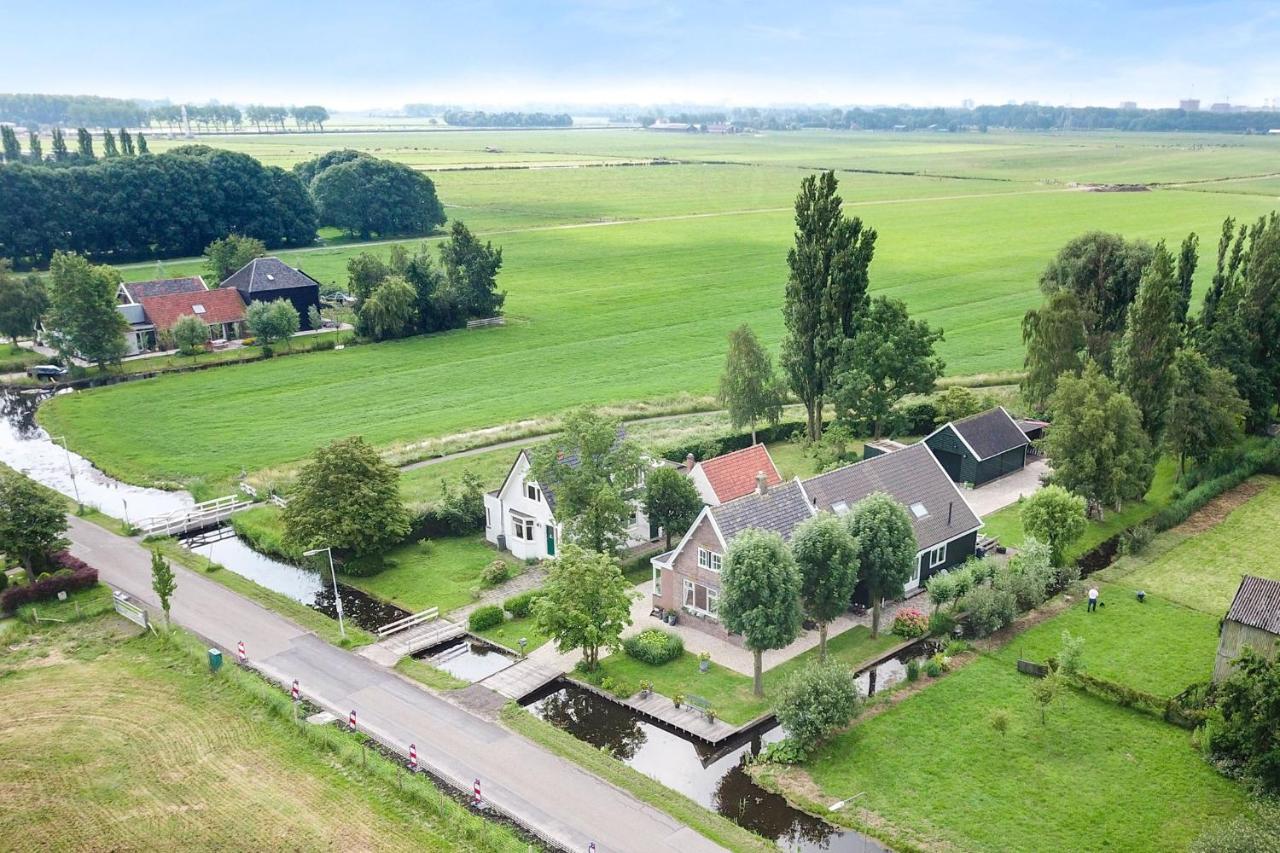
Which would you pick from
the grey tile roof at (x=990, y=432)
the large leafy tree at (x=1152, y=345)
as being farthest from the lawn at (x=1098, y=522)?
the grey tile roof at (x=990, y=432)

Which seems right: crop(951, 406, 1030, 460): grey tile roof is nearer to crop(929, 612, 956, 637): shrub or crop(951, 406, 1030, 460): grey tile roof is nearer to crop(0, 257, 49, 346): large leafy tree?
crop(929, 612, 956, 637): shrub

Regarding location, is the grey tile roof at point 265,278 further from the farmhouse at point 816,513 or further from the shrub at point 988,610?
the shrub at point 988,610

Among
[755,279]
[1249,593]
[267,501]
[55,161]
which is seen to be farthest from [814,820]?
[55,161]

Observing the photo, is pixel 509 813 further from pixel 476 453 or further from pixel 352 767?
pixel 476 453

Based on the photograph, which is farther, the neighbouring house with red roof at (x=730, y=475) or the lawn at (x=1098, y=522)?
the lawn at (x=1098, y=522)

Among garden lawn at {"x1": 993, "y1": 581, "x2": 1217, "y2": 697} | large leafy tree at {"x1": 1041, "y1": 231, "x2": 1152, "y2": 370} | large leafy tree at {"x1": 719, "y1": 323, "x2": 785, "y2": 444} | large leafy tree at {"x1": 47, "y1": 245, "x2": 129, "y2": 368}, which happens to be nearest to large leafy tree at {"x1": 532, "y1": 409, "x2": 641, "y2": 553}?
garden lawn at {"x1": 993, "y1": 581, "x2": 1217, "y2": 697}

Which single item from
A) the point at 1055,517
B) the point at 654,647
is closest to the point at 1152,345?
the point at 1055,517
